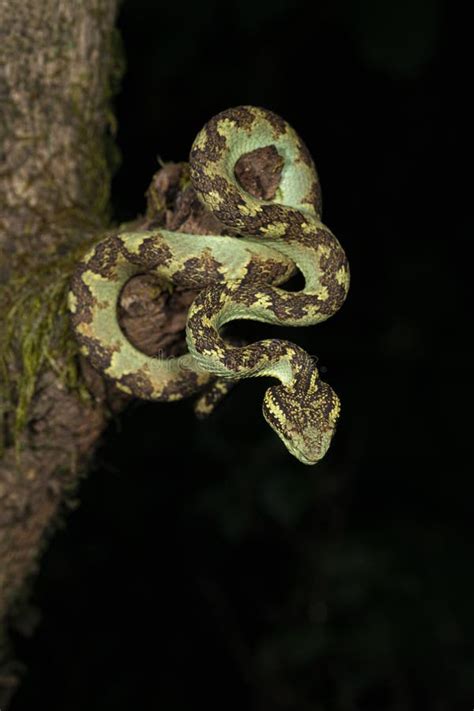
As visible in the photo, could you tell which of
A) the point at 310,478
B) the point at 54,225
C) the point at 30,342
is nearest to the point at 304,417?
the point at 30,342

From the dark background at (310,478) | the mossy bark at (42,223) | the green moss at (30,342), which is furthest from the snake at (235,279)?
the dark background at (310,478)

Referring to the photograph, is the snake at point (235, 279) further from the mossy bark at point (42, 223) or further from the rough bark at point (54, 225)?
the mossy bark at point (42, 223)

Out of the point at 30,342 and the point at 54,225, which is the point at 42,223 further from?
the point at 30,342

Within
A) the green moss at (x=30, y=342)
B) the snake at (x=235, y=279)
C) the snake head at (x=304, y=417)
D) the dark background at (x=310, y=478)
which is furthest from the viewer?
the dark background at (x=310, y=478)

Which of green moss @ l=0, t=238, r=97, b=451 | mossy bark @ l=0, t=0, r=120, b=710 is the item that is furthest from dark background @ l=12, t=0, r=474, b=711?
green moss @ l=0, t=238, r=97, b=451

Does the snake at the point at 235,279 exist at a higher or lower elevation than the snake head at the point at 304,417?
higher

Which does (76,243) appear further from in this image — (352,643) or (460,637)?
(460,637)
